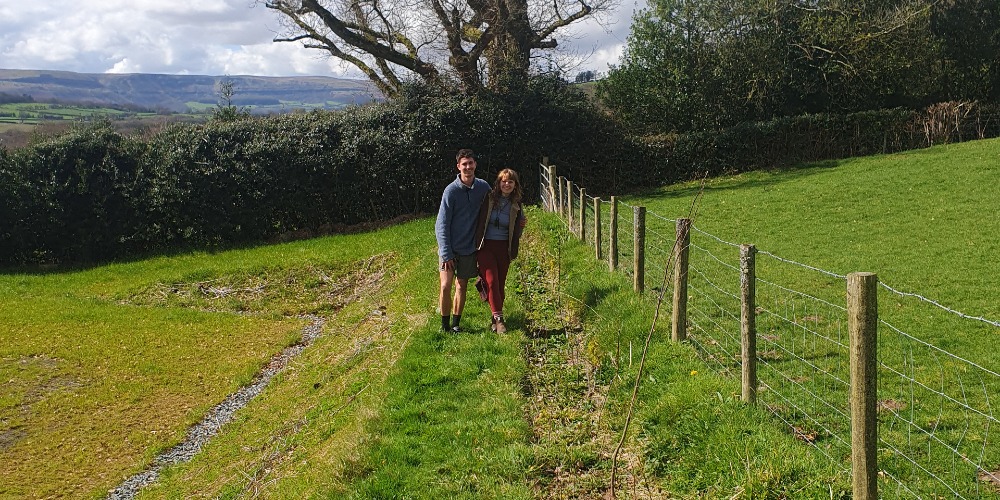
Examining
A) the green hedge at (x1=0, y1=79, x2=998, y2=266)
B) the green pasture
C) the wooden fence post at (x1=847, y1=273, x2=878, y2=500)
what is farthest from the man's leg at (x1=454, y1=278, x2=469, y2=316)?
the green hedge at (x1=0, y1=79, x2=998, y2=266)

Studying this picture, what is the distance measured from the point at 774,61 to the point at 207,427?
2653 centimetres

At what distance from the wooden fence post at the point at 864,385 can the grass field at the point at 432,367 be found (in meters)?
0.33

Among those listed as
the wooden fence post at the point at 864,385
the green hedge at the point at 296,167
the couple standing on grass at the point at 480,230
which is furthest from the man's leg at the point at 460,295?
the green hedge at the point at 296,167

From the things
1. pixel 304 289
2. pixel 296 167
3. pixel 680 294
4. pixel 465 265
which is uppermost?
pixel 296 167

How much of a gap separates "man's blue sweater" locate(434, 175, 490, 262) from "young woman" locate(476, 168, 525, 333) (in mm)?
88

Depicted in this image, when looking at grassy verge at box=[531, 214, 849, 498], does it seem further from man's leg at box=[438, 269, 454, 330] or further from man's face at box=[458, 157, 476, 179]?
man's face at box=[458, 157, 476, 179]

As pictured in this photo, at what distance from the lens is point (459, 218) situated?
27.5 ft

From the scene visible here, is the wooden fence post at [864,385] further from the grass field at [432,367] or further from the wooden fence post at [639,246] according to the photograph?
the wooden fence post at [639,246]

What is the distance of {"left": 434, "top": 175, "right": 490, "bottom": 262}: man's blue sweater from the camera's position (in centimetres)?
828

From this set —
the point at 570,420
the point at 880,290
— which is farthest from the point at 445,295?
the point at 880,290

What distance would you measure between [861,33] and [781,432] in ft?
94.6

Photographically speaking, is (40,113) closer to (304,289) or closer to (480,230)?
(304,289)

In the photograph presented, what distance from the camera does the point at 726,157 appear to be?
27922 millimetres

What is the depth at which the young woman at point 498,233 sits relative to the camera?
831 cm
